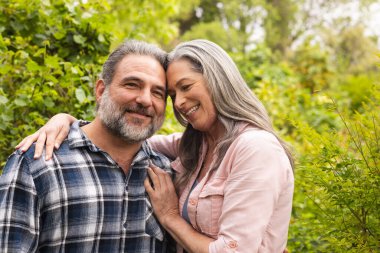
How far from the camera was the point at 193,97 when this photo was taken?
2127 mm

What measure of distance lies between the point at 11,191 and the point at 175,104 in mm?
890

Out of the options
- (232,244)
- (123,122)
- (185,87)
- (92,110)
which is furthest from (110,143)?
(232,244)

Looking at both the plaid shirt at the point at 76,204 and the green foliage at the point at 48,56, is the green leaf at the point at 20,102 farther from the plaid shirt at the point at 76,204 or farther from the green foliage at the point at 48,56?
the plaid shirt at the point at 76,204

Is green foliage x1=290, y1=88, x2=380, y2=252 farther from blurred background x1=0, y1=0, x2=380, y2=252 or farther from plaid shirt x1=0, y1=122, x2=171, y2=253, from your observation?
plaid shirt x1=0, y1=122, x2=171, y2=253

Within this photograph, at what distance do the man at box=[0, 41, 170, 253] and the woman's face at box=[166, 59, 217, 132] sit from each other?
122 millimetres

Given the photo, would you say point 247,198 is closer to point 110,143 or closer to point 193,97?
point 193,97

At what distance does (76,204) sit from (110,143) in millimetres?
382

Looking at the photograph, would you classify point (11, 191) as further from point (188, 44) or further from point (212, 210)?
point (188, 44)

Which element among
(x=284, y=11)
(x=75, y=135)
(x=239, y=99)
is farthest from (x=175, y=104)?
(x=284, y=11)

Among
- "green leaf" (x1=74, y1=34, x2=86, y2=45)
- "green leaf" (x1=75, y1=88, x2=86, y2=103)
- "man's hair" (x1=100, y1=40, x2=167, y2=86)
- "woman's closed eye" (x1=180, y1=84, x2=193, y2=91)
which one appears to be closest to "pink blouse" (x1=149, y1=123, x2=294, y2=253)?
"woman's closed eye" (x1=180, y1=84, x2=193, y2=91)

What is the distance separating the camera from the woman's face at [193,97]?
6.96 feet

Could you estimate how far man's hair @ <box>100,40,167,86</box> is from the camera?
2.29m

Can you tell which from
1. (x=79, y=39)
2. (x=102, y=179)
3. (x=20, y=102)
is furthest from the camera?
(x=79, y=39)

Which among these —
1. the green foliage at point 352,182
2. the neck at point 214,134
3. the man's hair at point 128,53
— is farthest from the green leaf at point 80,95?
the green foliage at point 352,182
